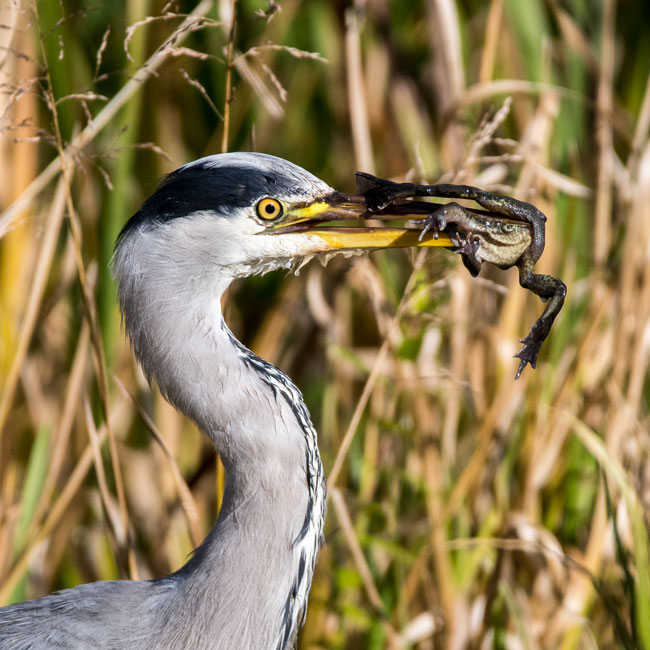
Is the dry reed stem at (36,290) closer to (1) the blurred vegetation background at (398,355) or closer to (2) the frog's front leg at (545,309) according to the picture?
(1) the blurred vegetation background at (398,355)

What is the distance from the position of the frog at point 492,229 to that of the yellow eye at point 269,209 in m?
0.12

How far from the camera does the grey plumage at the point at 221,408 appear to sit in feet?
4.11

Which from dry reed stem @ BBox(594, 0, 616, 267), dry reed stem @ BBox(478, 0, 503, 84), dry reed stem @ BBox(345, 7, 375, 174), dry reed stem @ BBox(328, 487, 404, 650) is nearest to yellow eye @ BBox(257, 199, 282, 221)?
dry reed stem @ BBox(328, 487, 404, 650)

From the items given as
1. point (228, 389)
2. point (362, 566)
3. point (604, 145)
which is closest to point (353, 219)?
point (228, 389)

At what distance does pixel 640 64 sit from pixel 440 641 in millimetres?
1853

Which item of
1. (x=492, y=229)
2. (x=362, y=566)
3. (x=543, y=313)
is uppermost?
(x=492, y=229)

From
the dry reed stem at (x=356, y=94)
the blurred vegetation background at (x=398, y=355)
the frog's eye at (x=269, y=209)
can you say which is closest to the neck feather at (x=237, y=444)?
the frog's eye at (x=269, y=209)

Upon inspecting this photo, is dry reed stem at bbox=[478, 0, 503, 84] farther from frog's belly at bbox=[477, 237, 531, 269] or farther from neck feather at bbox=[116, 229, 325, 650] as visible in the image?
neck feather at bbox=[116, 229, 325, 650]

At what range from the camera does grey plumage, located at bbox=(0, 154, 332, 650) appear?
1.25m

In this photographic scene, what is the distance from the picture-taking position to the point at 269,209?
129 centimetres

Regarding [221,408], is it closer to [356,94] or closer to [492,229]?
[492,229]

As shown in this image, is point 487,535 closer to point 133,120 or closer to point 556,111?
point 556,111

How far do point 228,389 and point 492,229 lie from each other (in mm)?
444

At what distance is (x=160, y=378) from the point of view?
1279 millimetres
